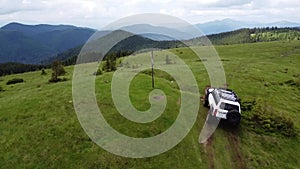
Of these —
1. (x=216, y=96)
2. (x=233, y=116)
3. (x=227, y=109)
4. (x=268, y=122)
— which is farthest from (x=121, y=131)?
(x=268, y=122)

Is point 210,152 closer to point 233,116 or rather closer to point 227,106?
point 233,116

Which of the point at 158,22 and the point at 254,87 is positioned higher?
the point at 158,22

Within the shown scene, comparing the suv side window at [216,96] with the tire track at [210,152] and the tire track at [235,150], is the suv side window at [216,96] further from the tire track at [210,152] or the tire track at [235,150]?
the tire track at [210,152]

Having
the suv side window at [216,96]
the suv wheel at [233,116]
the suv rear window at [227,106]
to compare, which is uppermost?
the suv side window at [216,96]

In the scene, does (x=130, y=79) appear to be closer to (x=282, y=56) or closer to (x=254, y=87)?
(x=254, y=87)

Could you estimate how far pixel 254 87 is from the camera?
49750 mm

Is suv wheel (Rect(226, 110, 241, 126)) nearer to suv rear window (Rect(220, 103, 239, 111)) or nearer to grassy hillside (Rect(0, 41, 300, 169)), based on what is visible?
suv rear window (Rect(220, 103, 239, 111))

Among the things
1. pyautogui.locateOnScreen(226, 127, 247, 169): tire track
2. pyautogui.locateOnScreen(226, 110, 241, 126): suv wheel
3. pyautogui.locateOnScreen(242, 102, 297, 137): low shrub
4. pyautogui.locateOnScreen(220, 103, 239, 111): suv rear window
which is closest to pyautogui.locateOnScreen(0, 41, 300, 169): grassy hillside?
pyautogui.locateOnScreen(226, 127, 247, 169): tire track

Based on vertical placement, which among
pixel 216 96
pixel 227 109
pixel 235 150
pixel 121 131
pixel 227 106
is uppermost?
pixel 216 96

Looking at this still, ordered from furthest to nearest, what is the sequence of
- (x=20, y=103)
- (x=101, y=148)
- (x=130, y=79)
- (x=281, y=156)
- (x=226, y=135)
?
(x=130, y=79)
(x=20, y=103)
(x=226, y=135)
(x=281, y=156)
(x=101, y=148)

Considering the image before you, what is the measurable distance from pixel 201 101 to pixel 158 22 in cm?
1414

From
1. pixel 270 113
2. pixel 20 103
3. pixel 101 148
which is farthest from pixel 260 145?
pixel 20 103

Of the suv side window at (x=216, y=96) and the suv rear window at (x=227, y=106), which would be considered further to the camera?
the suv side window at (x=216, y=96)

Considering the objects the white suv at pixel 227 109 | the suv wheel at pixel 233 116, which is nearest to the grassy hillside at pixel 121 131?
the suv wheel at pixel 233 116
